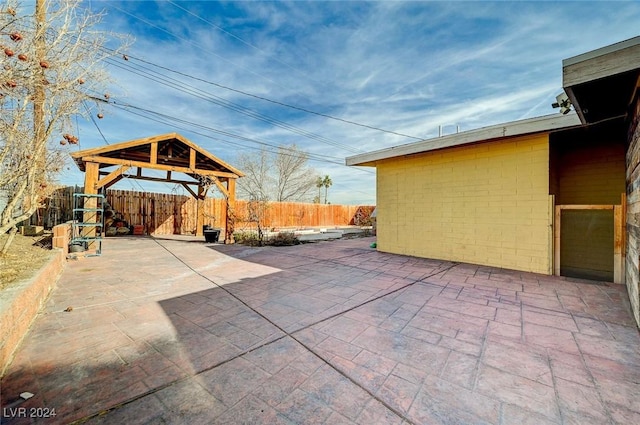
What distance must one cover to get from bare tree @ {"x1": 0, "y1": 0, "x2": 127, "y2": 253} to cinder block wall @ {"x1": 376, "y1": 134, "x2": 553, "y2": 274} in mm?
5957

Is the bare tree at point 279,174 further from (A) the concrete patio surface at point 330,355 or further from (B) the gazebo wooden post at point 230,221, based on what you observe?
(A) the concrete patio surface at point 330,355

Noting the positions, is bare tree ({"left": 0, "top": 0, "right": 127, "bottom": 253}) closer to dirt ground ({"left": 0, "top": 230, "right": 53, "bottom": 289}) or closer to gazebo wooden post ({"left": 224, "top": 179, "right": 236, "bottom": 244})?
dirt ground ({"left": 0, "top": 230, "right": 53, "bottom": 289})

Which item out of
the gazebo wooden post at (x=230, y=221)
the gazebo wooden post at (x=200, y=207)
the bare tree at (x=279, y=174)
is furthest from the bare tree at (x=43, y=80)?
the bare tree at (x=279, y=174)

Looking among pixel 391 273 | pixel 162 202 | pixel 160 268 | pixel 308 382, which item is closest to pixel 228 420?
pixel 308 382

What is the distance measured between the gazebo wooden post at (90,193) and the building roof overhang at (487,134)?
777 cm

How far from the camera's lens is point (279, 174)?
78.3 feet

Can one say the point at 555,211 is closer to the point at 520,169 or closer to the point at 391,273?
the point at 520,169

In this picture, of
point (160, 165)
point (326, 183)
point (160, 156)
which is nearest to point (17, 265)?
point (160, 165)

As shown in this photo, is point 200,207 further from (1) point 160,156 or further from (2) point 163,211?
(1) point 160,156

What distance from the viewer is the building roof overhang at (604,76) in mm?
2051

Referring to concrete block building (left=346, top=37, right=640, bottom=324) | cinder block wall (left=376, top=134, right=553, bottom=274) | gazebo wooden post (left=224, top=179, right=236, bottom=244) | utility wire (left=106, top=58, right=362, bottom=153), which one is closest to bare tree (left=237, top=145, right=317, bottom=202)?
utility wire (left=106, top=58, right=362, bottom=153)

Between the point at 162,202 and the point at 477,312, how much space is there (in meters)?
14.0

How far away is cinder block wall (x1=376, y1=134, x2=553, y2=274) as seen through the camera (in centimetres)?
458

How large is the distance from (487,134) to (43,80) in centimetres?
640
